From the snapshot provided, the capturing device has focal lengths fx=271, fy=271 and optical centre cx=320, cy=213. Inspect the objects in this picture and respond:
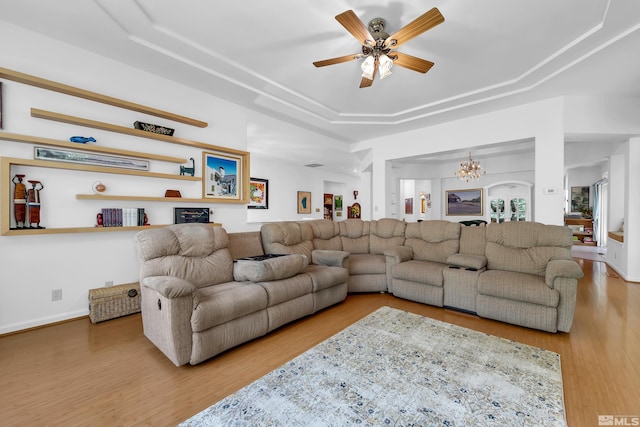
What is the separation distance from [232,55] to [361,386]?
3470 millimetres

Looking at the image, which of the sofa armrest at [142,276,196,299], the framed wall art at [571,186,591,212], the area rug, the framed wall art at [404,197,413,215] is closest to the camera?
the area rug

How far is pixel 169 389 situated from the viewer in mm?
1813

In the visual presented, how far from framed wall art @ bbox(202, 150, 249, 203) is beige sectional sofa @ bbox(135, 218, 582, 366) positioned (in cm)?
113

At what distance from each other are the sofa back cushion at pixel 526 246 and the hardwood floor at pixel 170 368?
71 centimetres

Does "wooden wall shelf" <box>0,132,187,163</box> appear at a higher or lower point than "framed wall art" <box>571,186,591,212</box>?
higher

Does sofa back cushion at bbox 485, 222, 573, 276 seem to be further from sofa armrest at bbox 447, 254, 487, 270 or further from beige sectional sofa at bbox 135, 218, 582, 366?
sofa armrest at bbox 447, 254, 487, 270

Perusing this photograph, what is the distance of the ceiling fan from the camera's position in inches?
83.6

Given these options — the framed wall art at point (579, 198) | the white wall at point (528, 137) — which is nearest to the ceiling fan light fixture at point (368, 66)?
the white wall at point (528, 137)

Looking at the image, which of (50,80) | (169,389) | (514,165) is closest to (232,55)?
(50,80)

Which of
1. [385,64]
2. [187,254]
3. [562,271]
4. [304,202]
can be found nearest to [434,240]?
[562,271]

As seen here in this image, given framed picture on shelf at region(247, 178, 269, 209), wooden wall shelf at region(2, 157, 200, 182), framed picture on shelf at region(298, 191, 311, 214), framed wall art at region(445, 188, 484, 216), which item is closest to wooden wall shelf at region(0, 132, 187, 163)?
wooden wall shelf at region(2, 157, 200, 182)

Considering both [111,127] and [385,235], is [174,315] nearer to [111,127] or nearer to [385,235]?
[111,127]

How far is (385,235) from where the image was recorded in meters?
4.43

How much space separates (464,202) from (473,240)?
19.0ft
